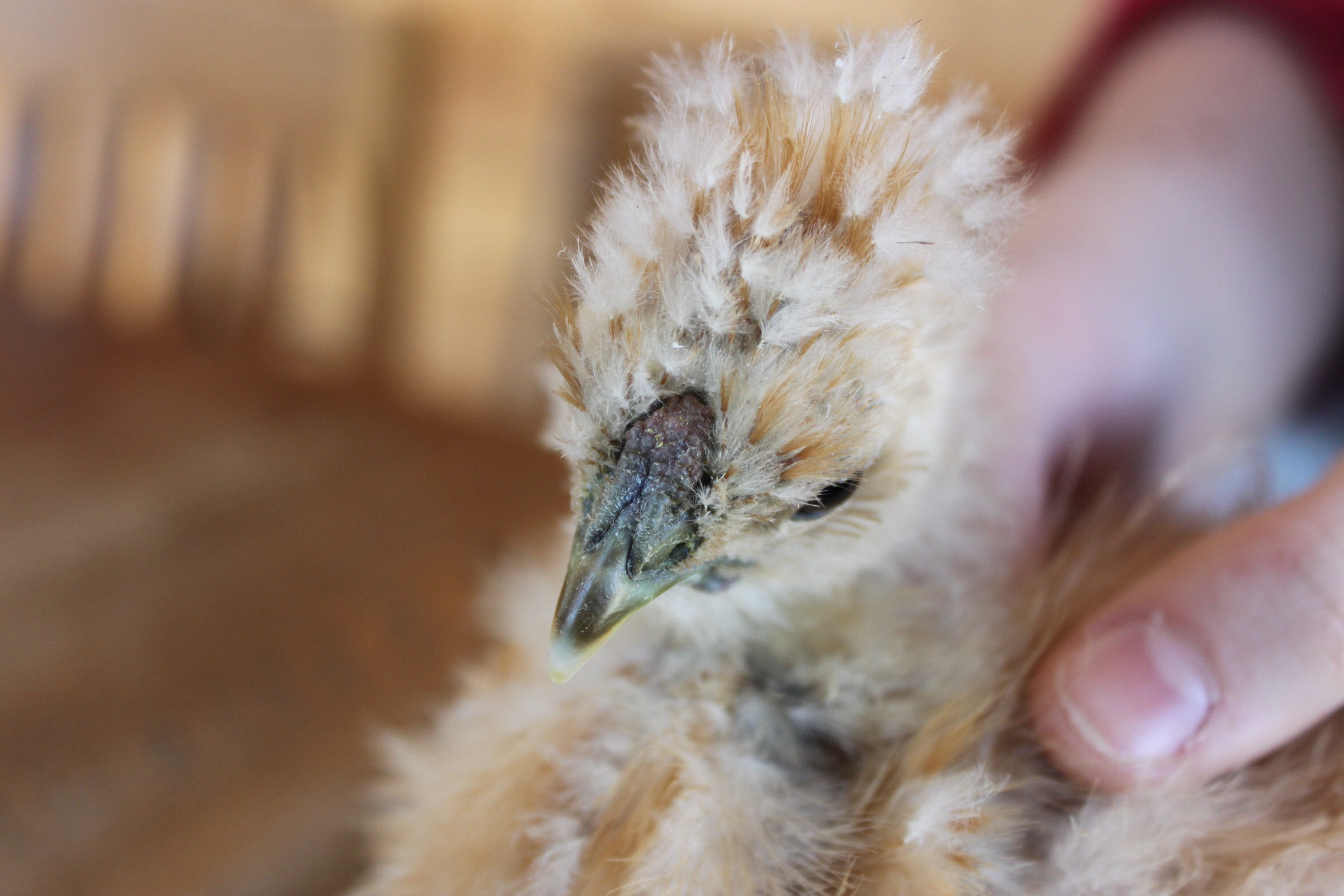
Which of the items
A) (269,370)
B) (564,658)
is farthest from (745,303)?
(269,370)

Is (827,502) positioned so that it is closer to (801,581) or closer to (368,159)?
(801,581)

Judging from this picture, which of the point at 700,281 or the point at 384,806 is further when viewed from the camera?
the point at 384,806

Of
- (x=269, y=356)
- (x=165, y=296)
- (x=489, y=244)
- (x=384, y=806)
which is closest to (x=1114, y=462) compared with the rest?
(x=384, y=806)

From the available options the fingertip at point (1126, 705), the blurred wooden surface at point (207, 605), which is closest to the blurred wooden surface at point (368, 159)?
the blurred wooden surface at point (207, 605)

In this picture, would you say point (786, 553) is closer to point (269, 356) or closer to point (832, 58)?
point (832, 58)

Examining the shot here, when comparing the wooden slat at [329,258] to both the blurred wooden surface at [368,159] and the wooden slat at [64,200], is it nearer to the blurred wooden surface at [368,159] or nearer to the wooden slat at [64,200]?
the blurred wooden surface at [368,159]

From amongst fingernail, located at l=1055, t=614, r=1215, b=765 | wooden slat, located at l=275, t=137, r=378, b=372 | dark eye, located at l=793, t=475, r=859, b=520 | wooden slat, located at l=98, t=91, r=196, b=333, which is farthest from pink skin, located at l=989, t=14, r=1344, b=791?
wooden slat, located at l=98, t=91, r=196, b=333
